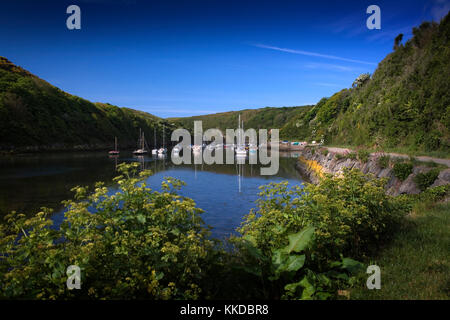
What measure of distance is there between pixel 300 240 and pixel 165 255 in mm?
2293

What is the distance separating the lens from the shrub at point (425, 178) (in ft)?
36.2

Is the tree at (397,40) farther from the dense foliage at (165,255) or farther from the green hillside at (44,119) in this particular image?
the green hillside at (44,119)

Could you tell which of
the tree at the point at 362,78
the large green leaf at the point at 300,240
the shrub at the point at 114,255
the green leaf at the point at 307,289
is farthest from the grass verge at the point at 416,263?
the tree at the point at 362,78

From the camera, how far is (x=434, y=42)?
2477 cm

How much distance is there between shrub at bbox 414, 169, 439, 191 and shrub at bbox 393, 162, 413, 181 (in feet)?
4.72

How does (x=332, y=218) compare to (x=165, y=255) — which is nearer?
(x=165, y=255)

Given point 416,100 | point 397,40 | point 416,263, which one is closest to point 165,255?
point 416,263

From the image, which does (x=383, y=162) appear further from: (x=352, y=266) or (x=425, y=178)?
(x=352, y=266)

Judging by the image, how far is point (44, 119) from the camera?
77.2 m

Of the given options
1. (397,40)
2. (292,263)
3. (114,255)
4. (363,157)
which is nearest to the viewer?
(114,255)

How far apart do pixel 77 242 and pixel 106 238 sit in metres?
0.51

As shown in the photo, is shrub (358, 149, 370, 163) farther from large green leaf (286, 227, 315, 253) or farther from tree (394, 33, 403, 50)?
tree (394, 33, 403, 50)
